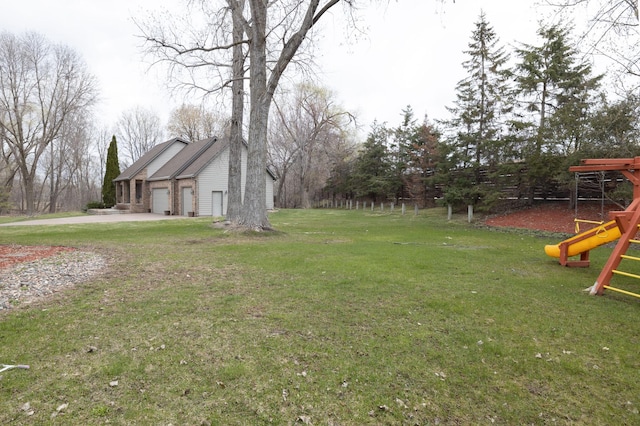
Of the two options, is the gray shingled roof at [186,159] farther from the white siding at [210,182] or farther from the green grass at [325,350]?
the green grass at [325,350]

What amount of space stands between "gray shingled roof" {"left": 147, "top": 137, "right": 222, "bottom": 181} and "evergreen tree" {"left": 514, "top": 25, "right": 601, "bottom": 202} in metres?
18.4

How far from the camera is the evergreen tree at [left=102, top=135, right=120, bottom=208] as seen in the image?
3216 cm

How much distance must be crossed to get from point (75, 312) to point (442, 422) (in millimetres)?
4199

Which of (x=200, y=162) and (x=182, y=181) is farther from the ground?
(x=200, y=162)

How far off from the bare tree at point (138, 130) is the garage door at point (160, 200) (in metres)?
23.2

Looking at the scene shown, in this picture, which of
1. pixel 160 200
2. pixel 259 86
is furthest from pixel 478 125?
pixel 160 200

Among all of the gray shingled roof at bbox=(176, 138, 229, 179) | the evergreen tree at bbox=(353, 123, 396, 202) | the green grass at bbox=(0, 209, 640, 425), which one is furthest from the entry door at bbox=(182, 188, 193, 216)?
the green grass at bbox=(0, 209, 640, 425)

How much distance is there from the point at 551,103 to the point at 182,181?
2276 centimetres

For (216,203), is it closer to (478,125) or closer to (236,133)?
(236,133)

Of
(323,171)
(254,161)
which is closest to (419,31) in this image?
(254,161)

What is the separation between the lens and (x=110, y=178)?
32.8m

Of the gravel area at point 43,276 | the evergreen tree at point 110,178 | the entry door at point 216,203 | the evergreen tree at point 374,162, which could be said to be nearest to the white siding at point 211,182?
the entry door at point 216,203

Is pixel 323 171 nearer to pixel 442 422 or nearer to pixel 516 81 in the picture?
pixel 516 81

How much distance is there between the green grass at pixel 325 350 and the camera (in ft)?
8.00
